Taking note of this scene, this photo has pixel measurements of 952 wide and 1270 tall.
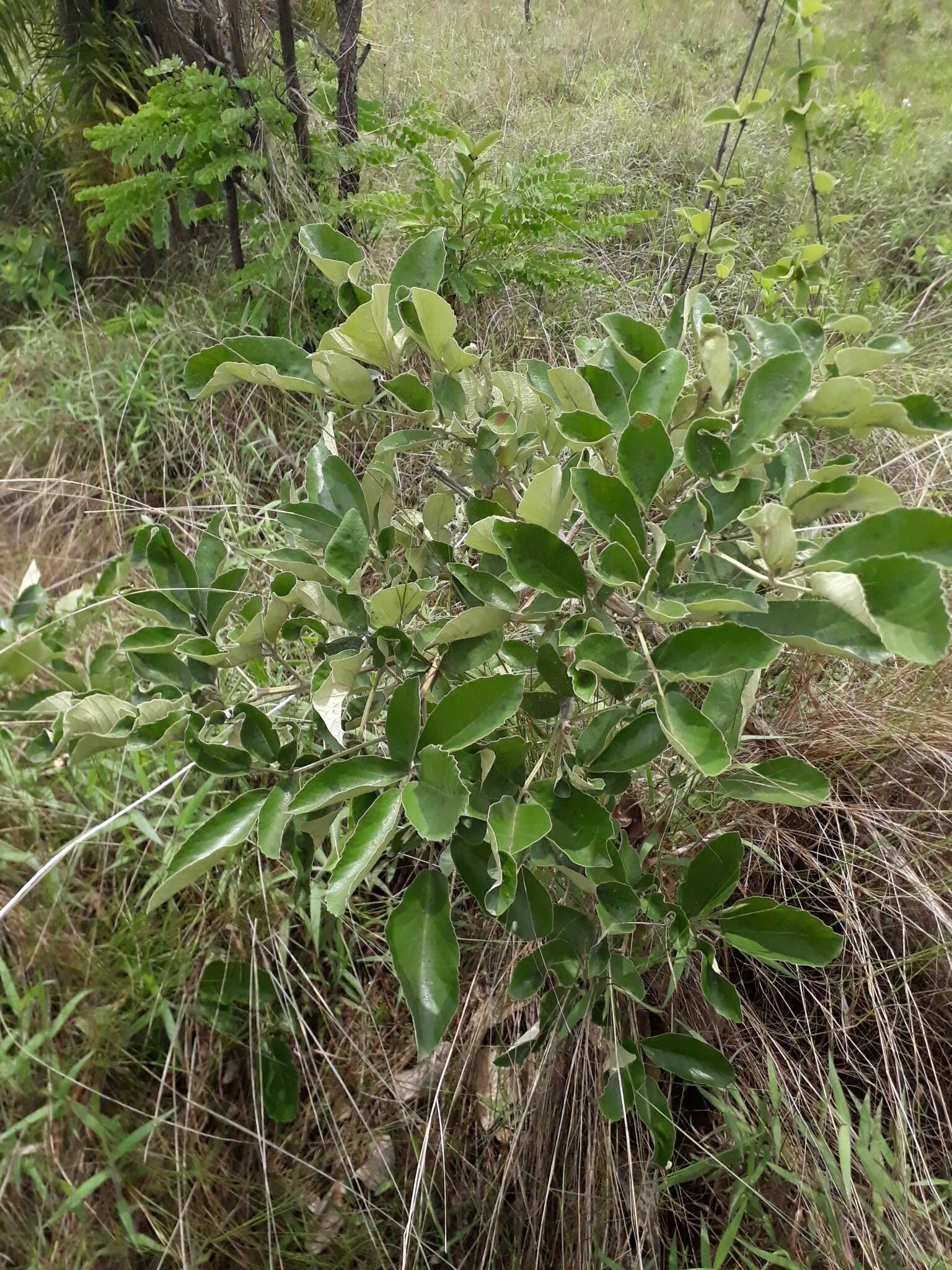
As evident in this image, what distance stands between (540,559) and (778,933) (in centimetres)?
41

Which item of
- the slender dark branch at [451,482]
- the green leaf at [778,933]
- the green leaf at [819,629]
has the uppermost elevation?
the slender dark branch at [451,482]

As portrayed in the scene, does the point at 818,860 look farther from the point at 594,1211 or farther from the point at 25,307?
the point at 25,307

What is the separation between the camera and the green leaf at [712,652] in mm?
548

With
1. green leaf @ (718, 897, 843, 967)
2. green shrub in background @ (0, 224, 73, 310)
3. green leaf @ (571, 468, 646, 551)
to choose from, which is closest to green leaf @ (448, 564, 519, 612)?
green leaf @ (571, 468, 646, 551)

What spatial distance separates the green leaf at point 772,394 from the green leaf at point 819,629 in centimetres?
15

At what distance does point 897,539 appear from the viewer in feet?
1.71

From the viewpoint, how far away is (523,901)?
27.9 inches

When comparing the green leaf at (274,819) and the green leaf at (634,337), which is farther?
the green leaf at (634,337)

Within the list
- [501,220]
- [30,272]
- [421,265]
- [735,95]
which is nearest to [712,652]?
[421,265]

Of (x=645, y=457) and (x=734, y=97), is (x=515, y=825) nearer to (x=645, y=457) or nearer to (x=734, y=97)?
(x=645, y=457)

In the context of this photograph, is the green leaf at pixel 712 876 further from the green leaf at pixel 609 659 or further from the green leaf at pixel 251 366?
the green leaf at pixel 251 366

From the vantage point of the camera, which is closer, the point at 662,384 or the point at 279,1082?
the point at 662,384

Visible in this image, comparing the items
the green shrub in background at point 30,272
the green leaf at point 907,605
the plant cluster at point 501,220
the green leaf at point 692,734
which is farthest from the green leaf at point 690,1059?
the green shrub in background at point 30,272

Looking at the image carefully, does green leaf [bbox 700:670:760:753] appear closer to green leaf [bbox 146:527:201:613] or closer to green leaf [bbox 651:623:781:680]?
green leaf [bbox 651:623:781:680]
